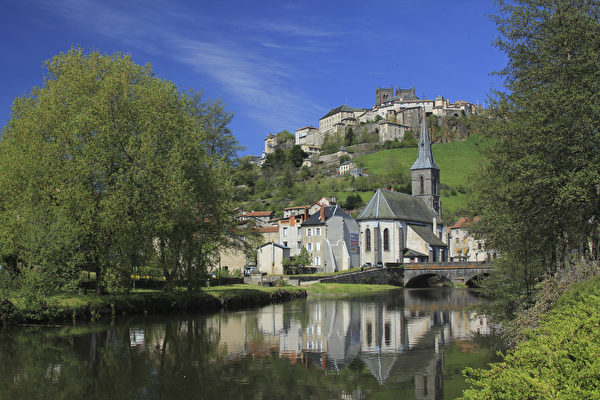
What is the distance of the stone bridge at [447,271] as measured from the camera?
63875mm

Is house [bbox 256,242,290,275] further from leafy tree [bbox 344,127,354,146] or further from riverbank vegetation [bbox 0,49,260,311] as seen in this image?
leafy tree [bbox 344,127,354,146]

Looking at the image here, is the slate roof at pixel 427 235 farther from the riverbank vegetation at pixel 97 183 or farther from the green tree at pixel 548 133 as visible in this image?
the green tree at pixel 548 133

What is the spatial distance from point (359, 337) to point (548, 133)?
1078 cm

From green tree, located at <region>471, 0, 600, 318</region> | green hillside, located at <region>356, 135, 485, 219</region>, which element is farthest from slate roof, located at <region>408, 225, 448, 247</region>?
green tree, located at <region>471, 0, 600, 318</region>

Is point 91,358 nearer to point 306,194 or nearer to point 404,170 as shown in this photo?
point 306,194

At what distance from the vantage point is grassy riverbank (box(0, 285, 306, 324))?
2394cm

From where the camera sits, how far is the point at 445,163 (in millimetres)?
137500

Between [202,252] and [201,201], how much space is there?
3296 millimetres

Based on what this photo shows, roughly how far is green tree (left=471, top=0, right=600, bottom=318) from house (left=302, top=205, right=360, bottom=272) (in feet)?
170

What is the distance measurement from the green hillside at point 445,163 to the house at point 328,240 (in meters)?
40.3

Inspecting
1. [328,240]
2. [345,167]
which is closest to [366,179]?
[345,167]

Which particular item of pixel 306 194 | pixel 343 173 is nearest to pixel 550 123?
pixel 306 194

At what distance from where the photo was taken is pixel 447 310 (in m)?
34.7

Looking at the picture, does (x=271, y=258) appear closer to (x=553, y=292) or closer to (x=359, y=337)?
(x=359, y=337)
